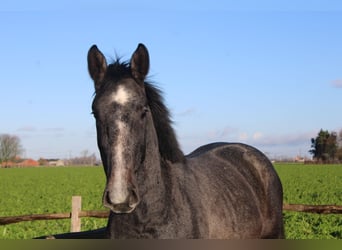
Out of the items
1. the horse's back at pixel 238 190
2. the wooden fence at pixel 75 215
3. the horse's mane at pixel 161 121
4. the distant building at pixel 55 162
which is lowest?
the distant building at pixel 55 162

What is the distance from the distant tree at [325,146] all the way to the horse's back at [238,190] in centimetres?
7079

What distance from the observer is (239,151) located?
21.7ft

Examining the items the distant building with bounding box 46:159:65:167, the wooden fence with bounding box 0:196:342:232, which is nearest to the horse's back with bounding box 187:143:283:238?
the wooden fence with bounding box 0:196:342:232

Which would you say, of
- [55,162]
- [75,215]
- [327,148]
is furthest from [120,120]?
[55,162]

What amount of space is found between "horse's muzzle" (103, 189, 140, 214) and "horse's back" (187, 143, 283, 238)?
1.18m

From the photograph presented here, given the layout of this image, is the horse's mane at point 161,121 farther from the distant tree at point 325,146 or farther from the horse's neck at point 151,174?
the distant tree at point 325,146

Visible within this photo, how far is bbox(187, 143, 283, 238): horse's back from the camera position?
4.84 meters

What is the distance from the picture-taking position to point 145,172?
394 cm

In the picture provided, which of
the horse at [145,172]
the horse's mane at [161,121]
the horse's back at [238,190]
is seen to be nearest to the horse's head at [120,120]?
the horse at [145,172]

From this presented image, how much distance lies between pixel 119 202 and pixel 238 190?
263cm

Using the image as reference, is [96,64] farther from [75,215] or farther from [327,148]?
[327,148]

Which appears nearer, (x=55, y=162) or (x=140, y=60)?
(x=140, y=60)

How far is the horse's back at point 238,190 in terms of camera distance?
4836 mm

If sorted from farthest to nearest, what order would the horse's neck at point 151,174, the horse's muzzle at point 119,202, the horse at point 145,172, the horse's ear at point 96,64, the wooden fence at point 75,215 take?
1. the wooden fence at point 75,215
2. the horse's ear at point 96,64
3. the horse's neck at point 151,174
4. the horse at point 145,172
5. the horse's muzzle at point 119,202
